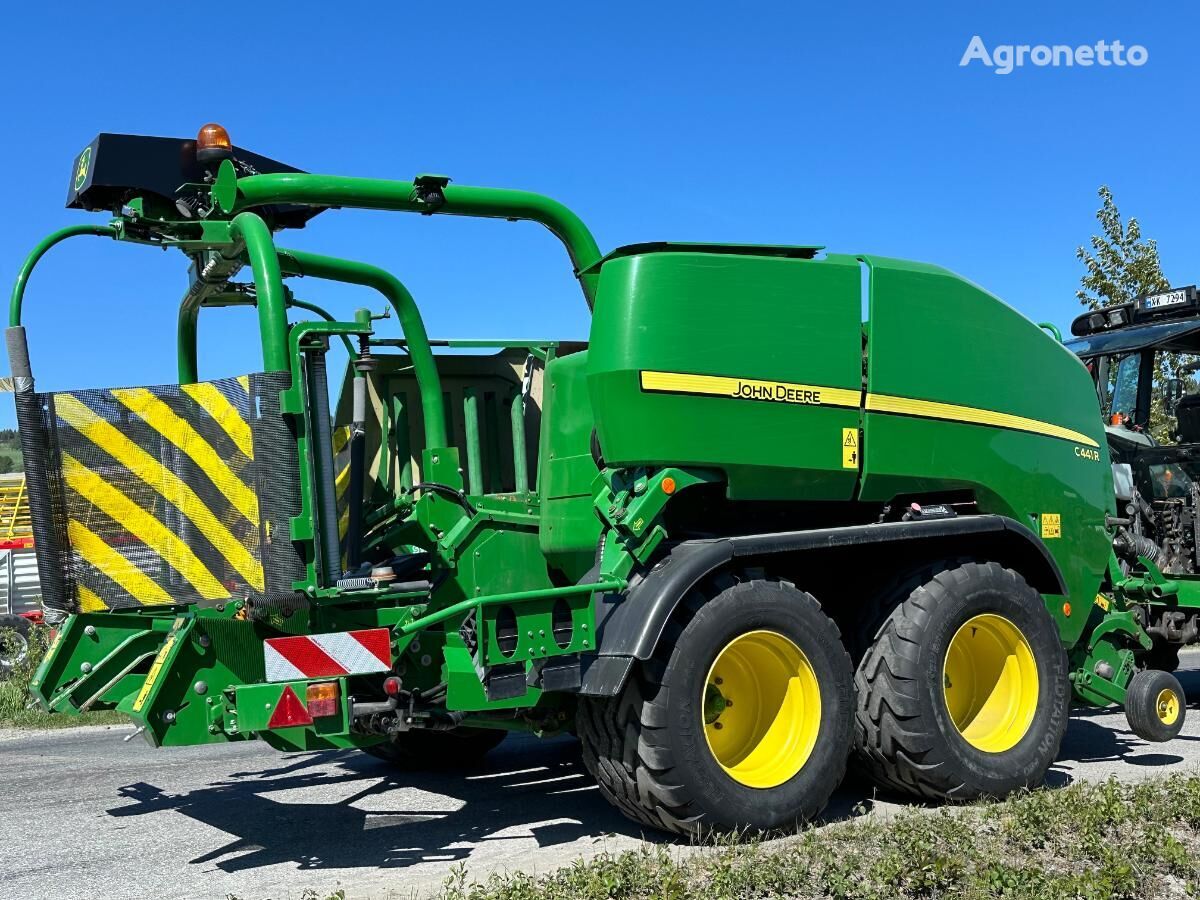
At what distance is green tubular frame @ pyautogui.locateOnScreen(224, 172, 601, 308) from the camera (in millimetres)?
5426

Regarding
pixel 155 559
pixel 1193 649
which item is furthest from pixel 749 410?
pixel 1193 649

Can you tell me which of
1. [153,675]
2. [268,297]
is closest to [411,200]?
[268,297]

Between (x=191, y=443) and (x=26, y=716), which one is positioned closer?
(x=191, y=443)

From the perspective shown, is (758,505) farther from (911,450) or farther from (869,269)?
(869,269)

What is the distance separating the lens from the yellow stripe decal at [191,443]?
4984mm

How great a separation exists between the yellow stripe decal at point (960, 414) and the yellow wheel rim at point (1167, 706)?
1498 millimetres

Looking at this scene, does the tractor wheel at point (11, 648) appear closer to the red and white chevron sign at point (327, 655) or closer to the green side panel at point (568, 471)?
the green side panel at point (568, 471)

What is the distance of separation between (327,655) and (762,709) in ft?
6.49

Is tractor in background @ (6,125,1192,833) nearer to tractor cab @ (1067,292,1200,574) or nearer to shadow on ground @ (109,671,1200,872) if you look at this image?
shadow on ground @ (109,671,1200,872)

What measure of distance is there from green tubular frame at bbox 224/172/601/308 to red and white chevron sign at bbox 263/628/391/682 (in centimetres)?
200

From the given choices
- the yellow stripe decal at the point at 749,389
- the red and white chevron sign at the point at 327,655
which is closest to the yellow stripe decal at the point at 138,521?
the red and white chevron sign at the point at 327,655

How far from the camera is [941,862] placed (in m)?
4.36

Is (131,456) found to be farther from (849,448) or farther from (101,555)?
(849,448)

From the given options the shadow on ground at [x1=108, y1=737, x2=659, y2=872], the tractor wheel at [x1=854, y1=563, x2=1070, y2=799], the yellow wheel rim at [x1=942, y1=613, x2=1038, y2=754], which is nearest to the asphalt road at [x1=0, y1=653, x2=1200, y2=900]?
the shadow on ground at [x1=108, y1=737, x2=659, y2=872]
